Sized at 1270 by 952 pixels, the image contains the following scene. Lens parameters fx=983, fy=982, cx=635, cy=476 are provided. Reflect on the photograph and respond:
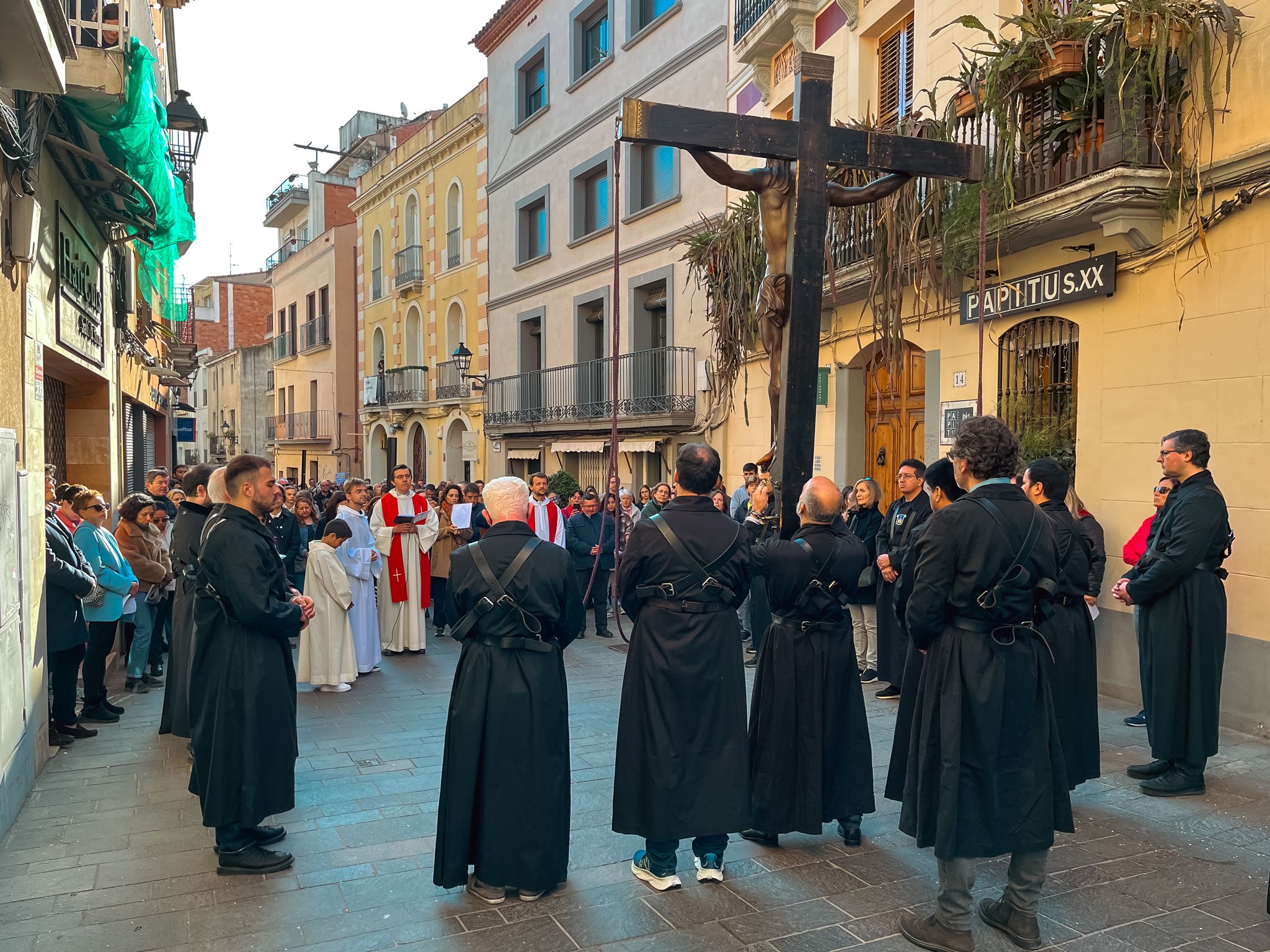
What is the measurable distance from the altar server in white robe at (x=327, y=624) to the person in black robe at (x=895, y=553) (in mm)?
4383

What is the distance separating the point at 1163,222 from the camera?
7211mm

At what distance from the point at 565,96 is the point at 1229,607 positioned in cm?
1659

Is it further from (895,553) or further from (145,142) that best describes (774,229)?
(145,142)

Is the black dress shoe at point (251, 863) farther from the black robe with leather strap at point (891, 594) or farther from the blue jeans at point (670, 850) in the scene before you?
the black robe with leather strap at point (891, 594)

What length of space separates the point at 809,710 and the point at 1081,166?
5.28 meters

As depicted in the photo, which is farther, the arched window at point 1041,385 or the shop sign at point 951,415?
the shop sign at point 951,415

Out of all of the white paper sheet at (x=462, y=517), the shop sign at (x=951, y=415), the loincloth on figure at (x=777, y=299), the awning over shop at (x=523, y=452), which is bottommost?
the white paper sheet at (x=462, y=517)

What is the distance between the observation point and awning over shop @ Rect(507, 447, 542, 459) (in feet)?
68.2

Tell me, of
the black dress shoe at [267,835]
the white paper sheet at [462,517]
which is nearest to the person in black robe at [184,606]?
the black dress shoe at [267,835]

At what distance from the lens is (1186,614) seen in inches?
214

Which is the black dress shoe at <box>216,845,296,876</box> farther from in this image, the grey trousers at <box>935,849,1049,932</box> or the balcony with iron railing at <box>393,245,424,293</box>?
the balcony with iron railing at <box>393,245,424,293</box>

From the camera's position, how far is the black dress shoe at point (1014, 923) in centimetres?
370

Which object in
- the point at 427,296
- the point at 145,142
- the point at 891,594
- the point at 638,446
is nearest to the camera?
the point at 145,142

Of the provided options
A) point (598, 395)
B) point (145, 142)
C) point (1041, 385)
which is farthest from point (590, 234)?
point (145, 142)
